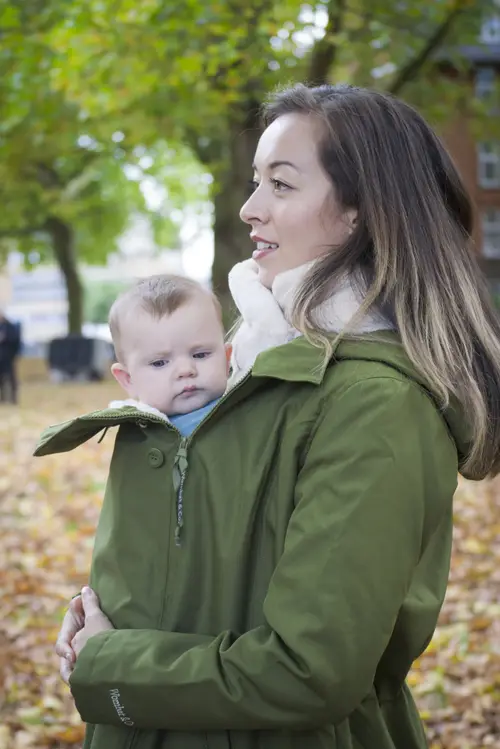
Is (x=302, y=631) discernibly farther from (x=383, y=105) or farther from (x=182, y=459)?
(x=383, y=105)

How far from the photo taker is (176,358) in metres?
2.34

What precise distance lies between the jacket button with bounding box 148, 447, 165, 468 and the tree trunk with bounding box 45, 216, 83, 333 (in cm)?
3070

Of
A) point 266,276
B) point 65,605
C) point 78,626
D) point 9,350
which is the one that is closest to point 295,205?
point 266,276

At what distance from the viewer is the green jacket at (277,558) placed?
5.87ft

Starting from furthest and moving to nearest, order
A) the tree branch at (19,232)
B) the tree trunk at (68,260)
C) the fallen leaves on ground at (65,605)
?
the tree branch at (19,232) → the tree trunk at (68,260) → the fallen leaves on ground at (65,605)

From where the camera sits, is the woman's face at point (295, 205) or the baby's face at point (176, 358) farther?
the baby's face at point (176, 358)

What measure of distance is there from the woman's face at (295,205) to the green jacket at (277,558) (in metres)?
0.30

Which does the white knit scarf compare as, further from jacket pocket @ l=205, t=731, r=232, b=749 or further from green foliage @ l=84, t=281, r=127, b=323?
green foliage @ l=84, t=281, r=127, b=323

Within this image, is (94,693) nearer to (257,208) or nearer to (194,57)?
(257,208)

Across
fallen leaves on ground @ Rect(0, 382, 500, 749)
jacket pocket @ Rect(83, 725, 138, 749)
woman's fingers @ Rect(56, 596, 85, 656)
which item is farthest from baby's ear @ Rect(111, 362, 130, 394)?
fallen leaves on ground @ Rect(0, 382, 500, 749)

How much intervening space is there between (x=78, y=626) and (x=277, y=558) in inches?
20.1

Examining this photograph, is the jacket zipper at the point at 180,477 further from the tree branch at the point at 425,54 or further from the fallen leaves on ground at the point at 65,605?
the tree branch at the point at 425,54

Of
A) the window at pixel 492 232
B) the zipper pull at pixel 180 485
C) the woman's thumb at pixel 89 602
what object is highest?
the zipper pull at pixel 180 485

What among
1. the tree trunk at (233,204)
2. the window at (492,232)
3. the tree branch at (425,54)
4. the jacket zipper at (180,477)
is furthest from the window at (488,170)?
the jacket zipper at (180,477)
